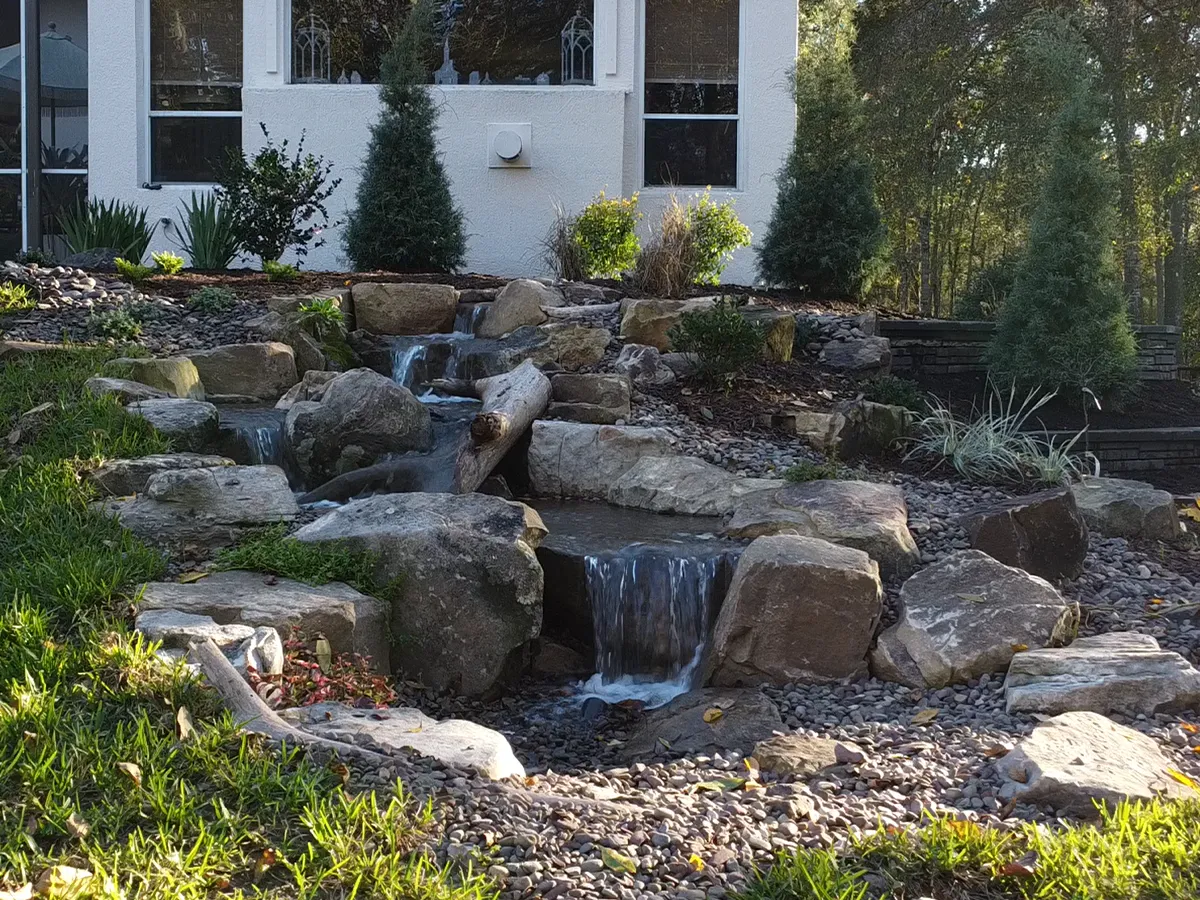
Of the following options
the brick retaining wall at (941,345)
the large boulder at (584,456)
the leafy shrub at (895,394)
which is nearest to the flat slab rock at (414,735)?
the large boulder at (584,456)

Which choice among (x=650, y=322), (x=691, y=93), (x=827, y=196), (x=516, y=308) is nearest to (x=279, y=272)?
(x=516, y=308)

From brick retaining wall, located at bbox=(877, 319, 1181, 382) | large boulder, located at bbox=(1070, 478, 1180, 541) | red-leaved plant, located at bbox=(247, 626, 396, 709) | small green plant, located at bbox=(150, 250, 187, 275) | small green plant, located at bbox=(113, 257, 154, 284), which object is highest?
small green plant, located at bbox=(150, 250, 187, 275)

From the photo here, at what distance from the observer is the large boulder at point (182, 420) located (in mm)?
5906

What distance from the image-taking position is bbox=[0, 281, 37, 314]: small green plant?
8141mm

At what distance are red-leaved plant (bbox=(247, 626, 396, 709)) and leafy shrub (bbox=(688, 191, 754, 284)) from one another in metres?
6.34

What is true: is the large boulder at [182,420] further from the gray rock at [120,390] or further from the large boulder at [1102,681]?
the large boulder at [1102,681]

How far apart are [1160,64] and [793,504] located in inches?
345

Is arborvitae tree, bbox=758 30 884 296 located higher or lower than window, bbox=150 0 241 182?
lower

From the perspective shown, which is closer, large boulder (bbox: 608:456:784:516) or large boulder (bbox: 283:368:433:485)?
large boulder (bbox: 608:456:784:516)

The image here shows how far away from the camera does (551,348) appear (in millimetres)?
7832

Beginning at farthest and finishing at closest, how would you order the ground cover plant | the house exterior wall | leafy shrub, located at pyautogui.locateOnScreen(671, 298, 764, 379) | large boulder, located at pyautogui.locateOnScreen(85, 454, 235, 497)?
the house exterior wall → leafy shrub, located at pyautogui.locateOnScreen(671, 298, 764, 379) → large boulder, located at pyautogui.locateOnScreen(85, 454, 235, 497) → the ground cover plant

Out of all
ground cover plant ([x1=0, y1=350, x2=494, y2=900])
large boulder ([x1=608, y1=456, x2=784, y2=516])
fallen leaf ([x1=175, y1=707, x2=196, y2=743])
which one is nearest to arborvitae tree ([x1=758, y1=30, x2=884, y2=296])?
large boulder ([x1=608, y1=456, x2=784, y2=516])

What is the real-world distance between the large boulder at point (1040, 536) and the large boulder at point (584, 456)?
1.95 meters

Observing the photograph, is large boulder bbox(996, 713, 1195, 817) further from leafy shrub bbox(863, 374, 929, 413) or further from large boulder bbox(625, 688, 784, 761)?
leafy shrub bbox(863, 374, 929, 413)
